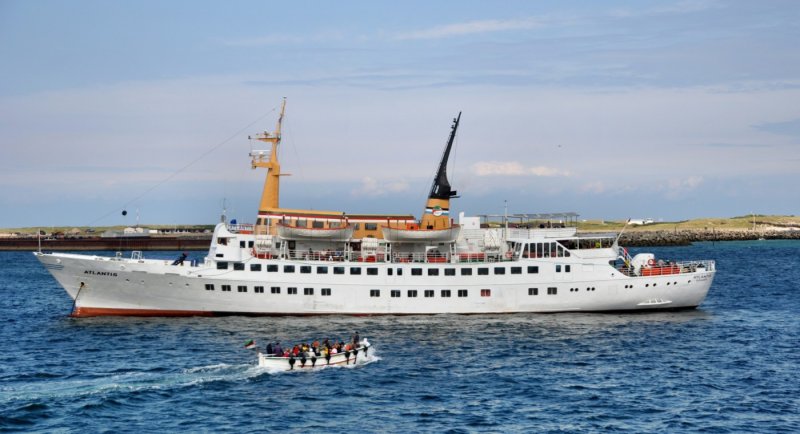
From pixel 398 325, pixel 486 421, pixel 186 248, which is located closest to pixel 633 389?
pixel 486 421

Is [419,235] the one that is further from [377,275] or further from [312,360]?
[312,360]

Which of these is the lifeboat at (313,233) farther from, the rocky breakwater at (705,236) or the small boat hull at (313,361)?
the rocky breakwater at (705,236)

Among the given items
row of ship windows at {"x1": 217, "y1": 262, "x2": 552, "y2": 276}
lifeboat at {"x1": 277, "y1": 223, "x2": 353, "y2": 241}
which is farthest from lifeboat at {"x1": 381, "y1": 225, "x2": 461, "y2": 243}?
lifeboat at {"x1": 277, "y1": 223, "x2": 353, "y2": 241}

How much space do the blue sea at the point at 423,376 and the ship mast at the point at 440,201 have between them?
8.33m

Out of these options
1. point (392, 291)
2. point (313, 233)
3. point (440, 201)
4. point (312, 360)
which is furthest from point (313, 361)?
point (440, 201)

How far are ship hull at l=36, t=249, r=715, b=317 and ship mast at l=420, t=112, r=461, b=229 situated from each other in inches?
228

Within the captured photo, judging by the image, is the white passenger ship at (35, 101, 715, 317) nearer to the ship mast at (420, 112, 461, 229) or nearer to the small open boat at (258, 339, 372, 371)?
the ship mast at (420, 112, 461, 229)

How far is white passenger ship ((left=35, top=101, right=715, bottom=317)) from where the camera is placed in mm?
A: 53250

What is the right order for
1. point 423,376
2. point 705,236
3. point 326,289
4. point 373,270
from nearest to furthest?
point 423,376 < point 326,289 < point 373,270 < point 705,236

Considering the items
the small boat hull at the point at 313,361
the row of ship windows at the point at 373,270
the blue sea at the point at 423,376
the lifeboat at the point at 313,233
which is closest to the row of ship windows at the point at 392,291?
the row of ship windows at the point at 373,270

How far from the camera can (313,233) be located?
2153 inches

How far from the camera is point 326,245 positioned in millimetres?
55938

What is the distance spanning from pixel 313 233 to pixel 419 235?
721 cm

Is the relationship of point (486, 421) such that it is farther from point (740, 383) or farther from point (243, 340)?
point (243, 340)
